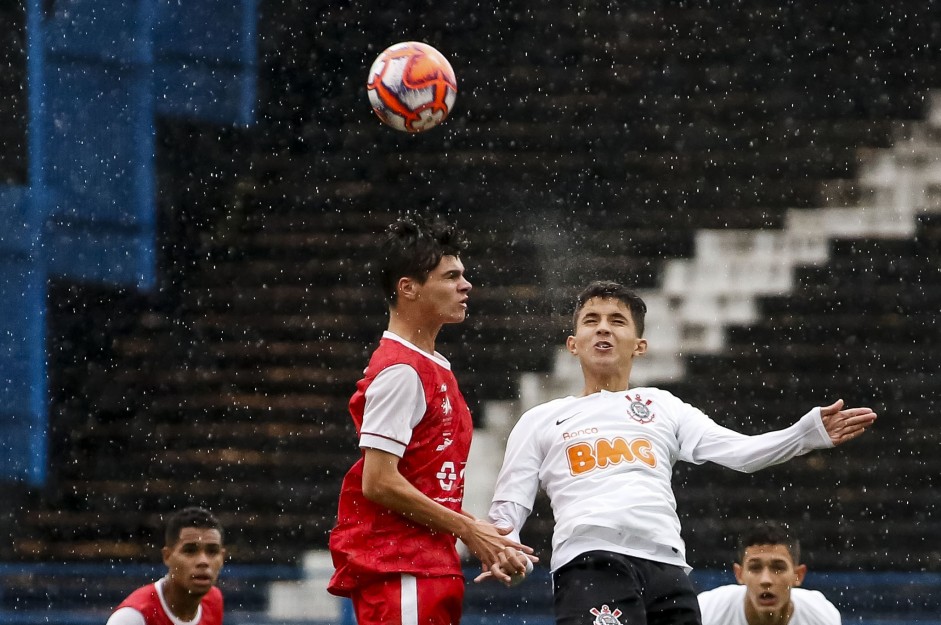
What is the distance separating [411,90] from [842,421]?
1810 mm

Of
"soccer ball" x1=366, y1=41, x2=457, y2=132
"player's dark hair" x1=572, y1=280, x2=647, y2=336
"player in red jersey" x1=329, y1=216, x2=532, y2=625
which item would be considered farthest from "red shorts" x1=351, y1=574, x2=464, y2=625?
"soccer ball" x1=366, y1=41, x2=457, y2=132

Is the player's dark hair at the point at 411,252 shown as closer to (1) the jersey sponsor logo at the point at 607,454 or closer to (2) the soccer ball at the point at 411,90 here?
(1) the jersey sponsor logo at the point at 607,454

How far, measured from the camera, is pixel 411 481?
3852 millimetres

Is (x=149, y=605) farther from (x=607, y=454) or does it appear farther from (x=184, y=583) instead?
(x=607, y=454)

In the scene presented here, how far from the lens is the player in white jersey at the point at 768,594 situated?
5328 millimetres

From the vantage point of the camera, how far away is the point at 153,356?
26.5 feet

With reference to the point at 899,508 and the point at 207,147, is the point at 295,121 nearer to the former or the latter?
the point at 207,147

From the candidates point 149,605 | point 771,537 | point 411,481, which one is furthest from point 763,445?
point 149,605

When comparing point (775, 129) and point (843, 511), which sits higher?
point (775, 129)

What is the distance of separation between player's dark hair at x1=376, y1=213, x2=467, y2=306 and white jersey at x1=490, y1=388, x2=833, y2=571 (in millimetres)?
594

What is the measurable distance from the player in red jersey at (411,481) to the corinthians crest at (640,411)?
0.52 m

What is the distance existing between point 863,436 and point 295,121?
12.0ft

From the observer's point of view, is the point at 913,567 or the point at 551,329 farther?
the point at 551,329

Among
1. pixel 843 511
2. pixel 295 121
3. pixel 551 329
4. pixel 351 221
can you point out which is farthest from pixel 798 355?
pixel 295 121
